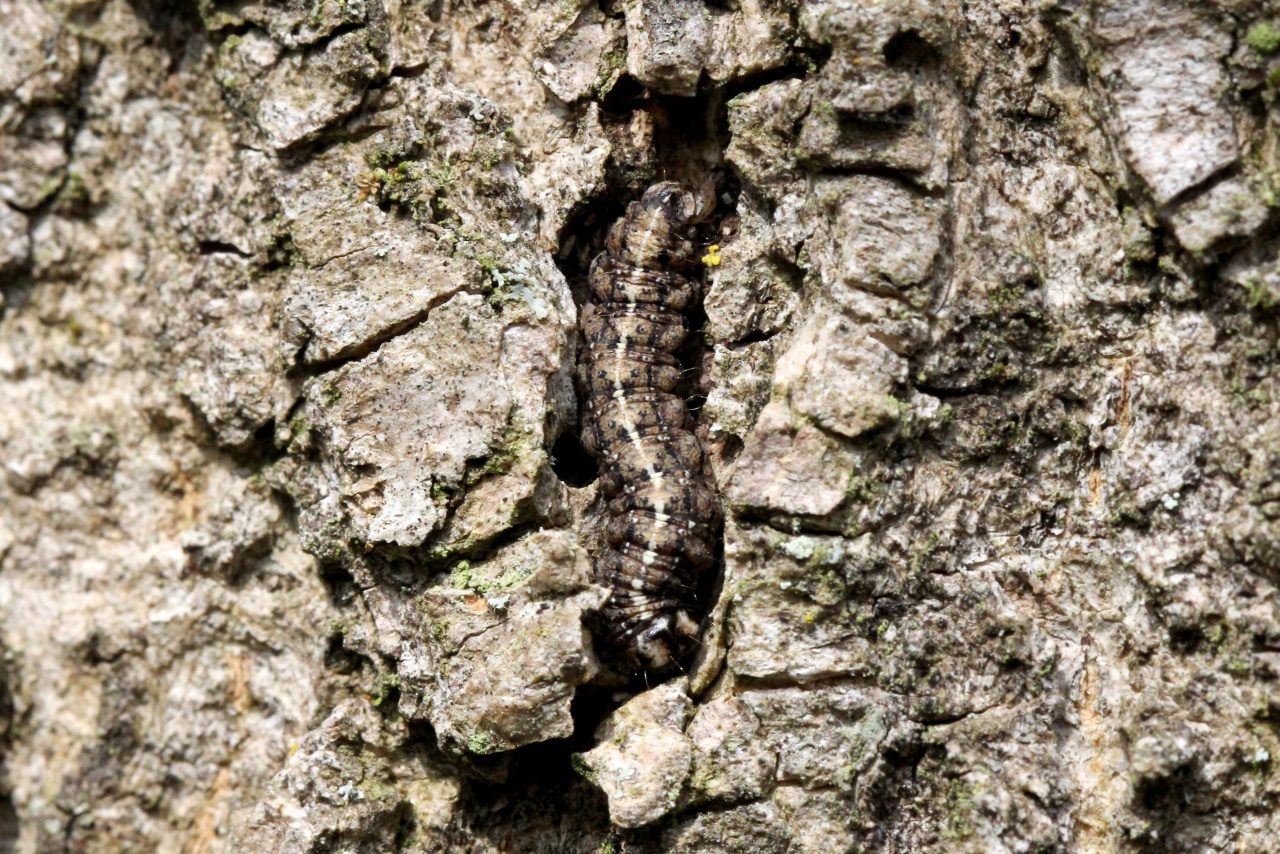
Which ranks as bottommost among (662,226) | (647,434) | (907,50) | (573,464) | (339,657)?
(339,657)

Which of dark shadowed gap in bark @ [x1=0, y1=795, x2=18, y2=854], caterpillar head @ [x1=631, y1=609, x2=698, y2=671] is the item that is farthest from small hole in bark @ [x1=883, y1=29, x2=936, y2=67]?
dark shadowed gap in bark @ [x1=0, y1=795, x2=18, y2=854]

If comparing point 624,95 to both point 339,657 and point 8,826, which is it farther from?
point 8,826

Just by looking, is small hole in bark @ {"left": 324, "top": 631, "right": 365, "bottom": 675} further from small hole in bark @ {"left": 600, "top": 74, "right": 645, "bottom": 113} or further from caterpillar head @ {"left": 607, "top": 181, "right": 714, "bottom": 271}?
small hole in bark @ {"left": 600, "top": 74, "right": 645, "bottom": 113}

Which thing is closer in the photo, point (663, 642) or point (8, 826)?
point (663, 642)

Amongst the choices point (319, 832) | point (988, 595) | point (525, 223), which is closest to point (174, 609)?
point (319, 832)

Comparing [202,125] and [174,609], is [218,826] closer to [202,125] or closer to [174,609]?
[174,609]

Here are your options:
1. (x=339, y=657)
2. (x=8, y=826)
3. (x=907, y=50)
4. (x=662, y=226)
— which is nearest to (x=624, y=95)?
(x=662, y=226)

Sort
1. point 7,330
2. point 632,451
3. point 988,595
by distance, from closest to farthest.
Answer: point 988,595
point 632,451
point 7,330

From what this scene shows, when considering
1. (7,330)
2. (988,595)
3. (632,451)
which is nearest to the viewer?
(988,595)
